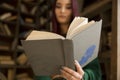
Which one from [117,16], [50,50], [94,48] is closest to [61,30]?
[94,48]

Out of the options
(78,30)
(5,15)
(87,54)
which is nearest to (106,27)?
(5,15)

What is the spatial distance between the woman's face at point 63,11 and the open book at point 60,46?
0.26m

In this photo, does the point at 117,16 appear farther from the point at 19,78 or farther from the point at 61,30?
the point at 19,78

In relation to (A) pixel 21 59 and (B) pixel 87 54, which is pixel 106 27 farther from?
(B) pixel 87 54

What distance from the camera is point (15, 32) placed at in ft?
14.5

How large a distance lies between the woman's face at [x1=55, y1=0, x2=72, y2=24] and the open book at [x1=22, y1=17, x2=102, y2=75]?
260 millimetres

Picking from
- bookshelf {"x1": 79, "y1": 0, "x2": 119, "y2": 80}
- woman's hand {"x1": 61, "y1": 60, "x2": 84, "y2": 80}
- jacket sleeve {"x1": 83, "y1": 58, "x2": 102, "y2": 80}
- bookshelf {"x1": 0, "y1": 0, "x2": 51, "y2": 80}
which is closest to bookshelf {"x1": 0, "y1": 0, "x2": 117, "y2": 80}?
bookshelf {"x1": 0, "y1": 0, "x2": 51, "y2": 80}

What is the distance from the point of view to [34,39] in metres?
1.25

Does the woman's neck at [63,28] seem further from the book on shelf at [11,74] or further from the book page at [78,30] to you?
Result: the book on shelf at [11,74]

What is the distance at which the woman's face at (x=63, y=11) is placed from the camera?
1.57 metres

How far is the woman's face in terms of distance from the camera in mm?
1569

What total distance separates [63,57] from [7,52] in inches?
129

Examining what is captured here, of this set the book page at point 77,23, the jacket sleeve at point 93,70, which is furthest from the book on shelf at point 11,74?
the book page at point 77,23

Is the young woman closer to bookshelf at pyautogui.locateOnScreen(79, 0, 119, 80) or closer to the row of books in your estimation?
bookshelf at pyautogui.locateOnScreen(79, 0, 119, 80)
